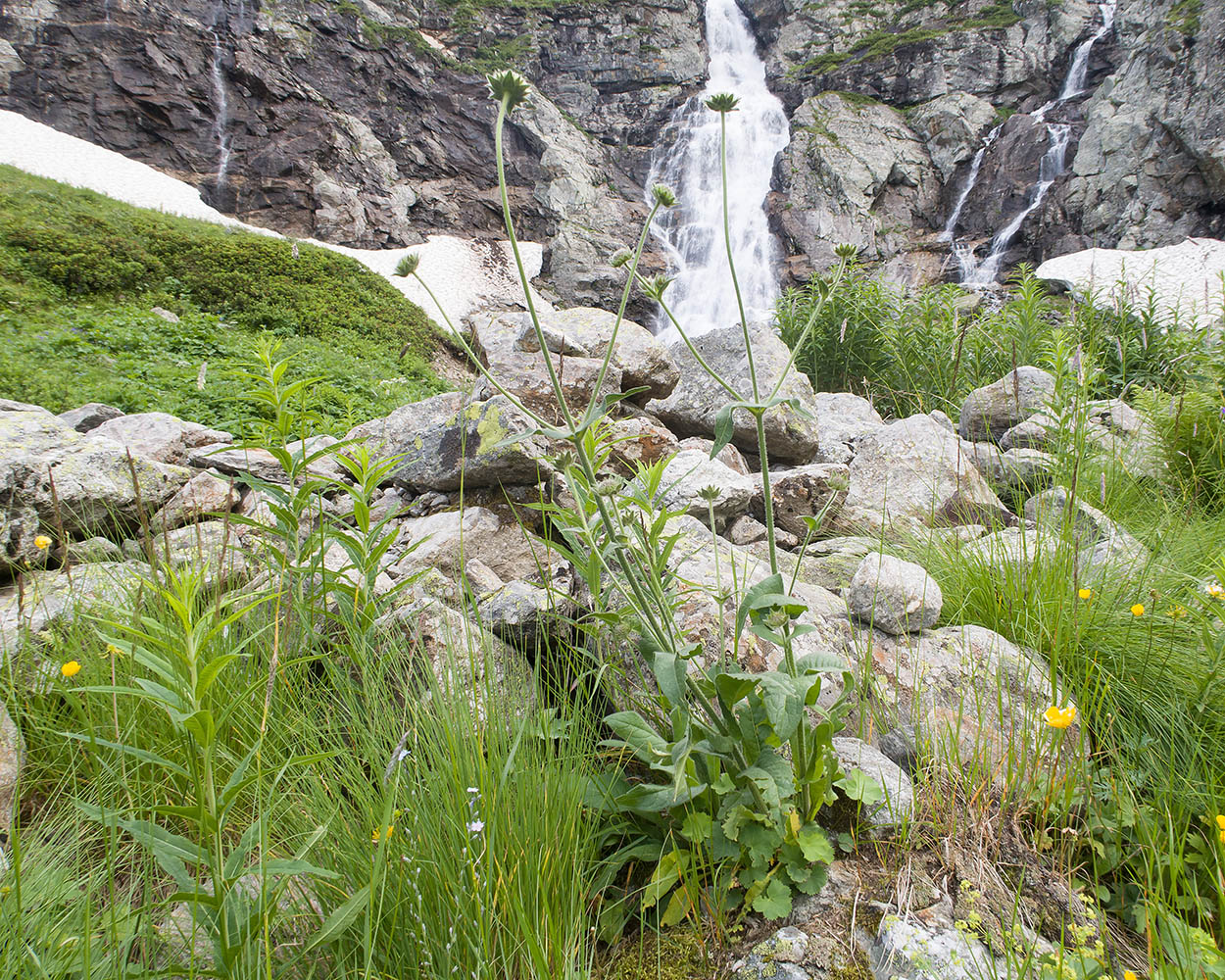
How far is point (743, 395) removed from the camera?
4.71 meters

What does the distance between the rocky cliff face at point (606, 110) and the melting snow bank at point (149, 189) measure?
2.42 ft

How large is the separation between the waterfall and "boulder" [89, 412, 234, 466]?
1525 centimetres

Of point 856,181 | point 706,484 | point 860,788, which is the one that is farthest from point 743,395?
point 856,181

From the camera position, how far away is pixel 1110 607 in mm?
2092

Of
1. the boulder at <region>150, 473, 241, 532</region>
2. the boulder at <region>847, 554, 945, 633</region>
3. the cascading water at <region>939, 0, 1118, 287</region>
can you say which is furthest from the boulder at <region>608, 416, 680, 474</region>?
the cascading water at <region>939, 0, 1118, 287</region>

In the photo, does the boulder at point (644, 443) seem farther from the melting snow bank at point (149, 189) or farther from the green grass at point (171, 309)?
the melting snow bank at point (149, 189)

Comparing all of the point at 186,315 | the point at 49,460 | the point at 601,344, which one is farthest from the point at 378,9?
the point at 49,460

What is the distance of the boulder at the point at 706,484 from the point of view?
127 inches

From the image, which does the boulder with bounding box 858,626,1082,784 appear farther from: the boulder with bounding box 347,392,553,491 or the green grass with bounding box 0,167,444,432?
the green grass with bounding box 0,167,444,432

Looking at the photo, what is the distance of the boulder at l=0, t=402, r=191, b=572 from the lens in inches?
95.4

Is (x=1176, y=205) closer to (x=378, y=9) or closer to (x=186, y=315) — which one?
(x=186, y=315)

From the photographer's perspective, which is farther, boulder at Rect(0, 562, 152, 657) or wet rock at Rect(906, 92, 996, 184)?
wet rock at Rect(906, 92, 996, 184)

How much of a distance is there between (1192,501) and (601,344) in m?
3.78

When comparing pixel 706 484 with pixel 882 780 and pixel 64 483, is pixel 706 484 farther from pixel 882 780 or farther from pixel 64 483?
pixel 64 483
